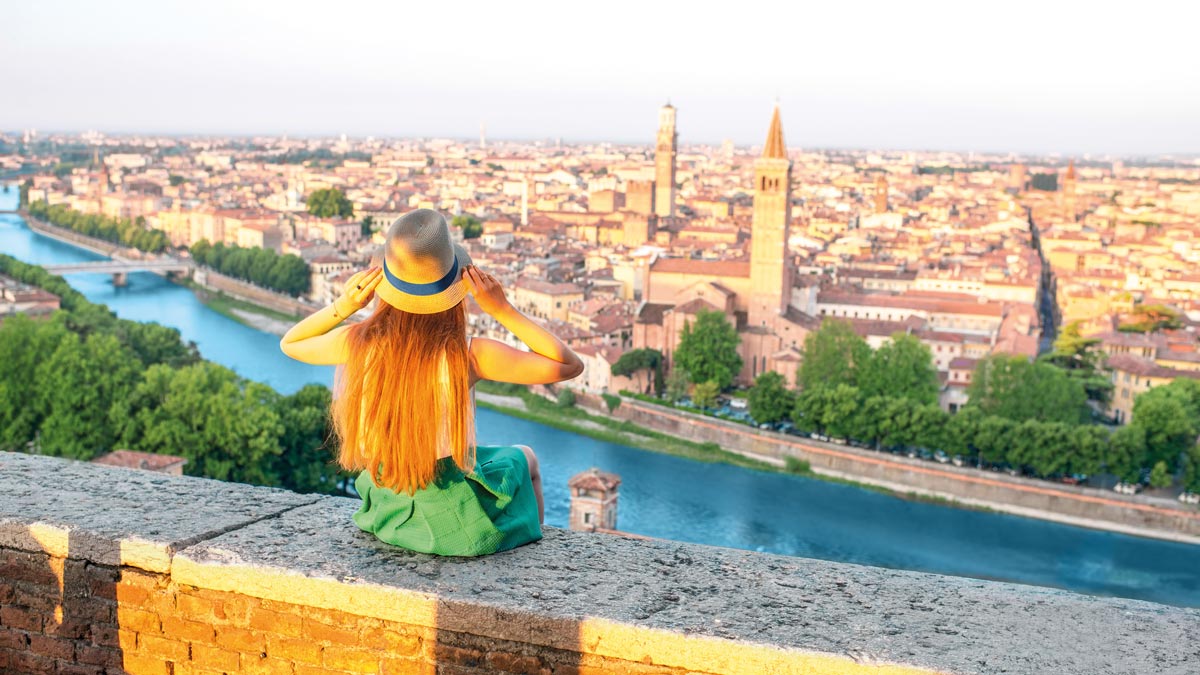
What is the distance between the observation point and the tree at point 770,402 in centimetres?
1329

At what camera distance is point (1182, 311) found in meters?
20.0

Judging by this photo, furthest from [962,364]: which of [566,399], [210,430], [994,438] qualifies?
[210,430]

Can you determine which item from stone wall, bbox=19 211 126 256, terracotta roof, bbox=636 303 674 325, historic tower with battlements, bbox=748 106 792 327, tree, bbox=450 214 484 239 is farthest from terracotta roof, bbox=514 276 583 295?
stone wall, bbox=19 211 126 256

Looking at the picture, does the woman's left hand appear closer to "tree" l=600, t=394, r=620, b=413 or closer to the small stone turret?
the small stone turret

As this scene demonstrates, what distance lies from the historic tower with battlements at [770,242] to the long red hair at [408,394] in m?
15.7

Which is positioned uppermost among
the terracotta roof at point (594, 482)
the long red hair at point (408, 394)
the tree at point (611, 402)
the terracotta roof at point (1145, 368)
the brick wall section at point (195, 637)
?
the long red hair at point (408, 394)

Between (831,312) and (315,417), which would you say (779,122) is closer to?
(831,312)

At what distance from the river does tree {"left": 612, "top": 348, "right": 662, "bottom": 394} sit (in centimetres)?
176

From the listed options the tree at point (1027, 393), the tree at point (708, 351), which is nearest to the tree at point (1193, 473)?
the tree at point (1027, 393)

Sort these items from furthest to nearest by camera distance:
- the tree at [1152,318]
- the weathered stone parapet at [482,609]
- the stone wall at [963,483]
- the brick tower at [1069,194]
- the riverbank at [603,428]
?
the brick tower at [1069,194] → the tree at [1152,318] → the riverbank at [603,428] → the stone wall at [963,483] → the weathered stone parapet at [482,609]

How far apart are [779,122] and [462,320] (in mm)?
17046

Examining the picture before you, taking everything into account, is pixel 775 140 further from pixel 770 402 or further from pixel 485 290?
pixel 485 290

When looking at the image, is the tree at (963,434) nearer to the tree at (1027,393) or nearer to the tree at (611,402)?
the tree at (1027,393)

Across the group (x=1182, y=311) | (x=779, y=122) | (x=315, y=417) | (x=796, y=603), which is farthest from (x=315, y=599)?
(x=1182, y=311)
